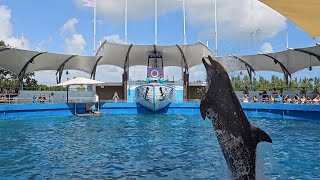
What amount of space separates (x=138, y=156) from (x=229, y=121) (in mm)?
6020

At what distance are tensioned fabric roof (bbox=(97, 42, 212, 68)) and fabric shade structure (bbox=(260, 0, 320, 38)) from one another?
29260 millimetres

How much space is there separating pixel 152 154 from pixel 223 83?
6.25 m

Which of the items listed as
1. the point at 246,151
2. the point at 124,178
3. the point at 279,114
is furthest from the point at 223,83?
the point at 279,114

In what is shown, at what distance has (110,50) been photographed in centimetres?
3562

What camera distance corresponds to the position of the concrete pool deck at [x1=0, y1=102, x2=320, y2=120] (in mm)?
22763

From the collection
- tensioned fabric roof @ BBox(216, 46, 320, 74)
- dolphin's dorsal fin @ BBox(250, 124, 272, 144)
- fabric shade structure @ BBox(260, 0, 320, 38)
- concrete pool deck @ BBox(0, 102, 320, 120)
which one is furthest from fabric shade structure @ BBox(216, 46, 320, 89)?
dolphin's dorsal fin @ BBox(250, 124, 272, 144)

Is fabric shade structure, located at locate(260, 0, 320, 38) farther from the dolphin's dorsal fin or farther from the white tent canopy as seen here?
the white tent canopy

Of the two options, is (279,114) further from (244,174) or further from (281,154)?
(244,174)

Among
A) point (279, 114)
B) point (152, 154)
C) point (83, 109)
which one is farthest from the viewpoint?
point (83, 109)

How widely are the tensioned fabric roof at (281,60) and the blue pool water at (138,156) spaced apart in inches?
658

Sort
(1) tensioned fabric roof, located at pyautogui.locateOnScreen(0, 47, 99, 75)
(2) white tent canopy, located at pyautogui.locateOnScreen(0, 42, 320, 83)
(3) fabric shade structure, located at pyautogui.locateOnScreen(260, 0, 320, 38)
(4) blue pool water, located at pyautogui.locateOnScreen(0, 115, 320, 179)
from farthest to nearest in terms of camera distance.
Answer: (2) white tent canopy, located at pyautogui.locateOnScreen(0, 42, 320, 83)
(1) tensioned fabric roof, located at pyautogui.locateOnScreen(0, 47, 99, 75)
(4) blue pool water, located at pyautogui.locateOnScreen(0, 115, 320, 179)
(3) fabric shade structure, located at pyautogui.locateOnScreen(260, 0, 320, 38)

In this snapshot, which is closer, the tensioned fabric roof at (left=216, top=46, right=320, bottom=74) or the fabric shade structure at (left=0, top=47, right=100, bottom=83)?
the tensioned fabric roof at (left=216, top=46, right=320, bottom=74)

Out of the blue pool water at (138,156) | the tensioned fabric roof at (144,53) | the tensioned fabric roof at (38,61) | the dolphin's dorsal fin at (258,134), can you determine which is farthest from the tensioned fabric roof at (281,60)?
the dolphin's dorsal fin at (258,134)

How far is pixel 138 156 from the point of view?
32.7ft
